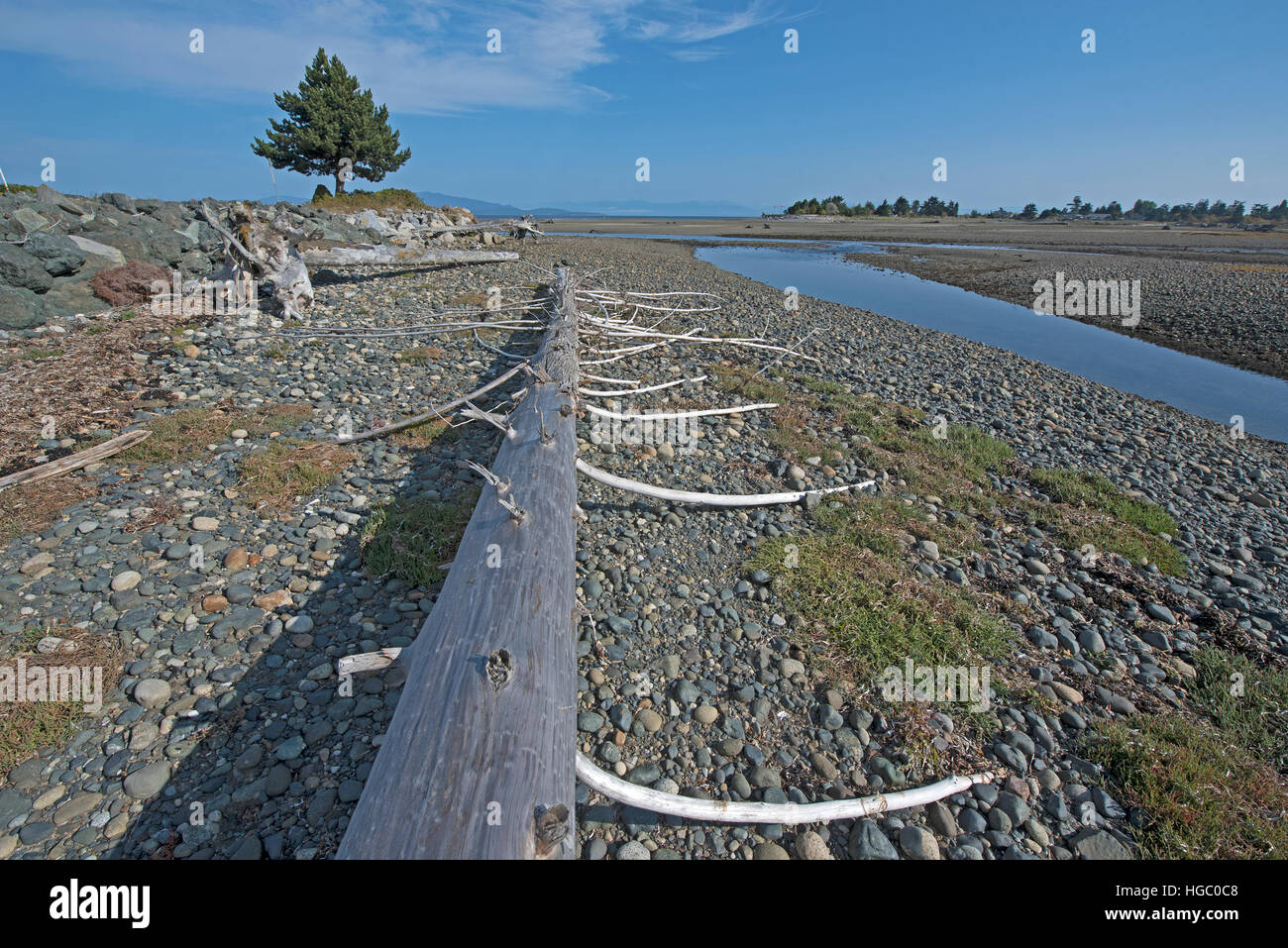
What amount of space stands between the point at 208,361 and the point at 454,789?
1022 centimetres

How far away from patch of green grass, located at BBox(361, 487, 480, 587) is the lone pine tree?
4913 cm

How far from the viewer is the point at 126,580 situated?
14.5 ft

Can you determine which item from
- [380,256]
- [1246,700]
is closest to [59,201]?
[380,256]

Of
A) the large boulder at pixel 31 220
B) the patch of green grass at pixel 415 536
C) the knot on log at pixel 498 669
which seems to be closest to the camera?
the knot on log at pixel 498 669

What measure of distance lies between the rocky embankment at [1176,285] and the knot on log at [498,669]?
73.4 feet

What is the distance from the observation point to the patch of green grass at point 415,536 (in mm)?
4852

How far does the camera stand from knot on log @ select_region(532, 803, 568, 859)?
2.34m

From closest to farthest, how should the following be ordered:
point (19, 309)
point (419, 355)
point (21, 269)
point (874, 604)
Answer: point (874, 604) < point (419, 355) < point (19, 309) < point (21, 269)

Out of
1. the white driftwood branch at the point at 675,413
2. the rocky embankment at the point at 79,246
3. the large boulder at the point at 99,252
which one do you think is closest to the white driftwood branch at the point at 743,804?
the white driftwood branch at the point at 675,413

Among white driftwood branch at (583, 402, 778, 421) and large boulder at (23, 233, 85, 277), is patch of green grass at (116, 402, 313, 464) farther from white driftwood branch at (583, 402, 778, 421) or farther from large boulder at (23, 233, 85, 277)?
large boulder at (23, 233, 85, 277)

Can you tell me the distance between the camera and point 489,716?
9.17 feet

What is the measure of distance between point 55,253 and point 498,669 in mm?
16780

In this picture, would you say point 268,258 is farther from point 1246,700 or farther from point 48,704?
point 1246,700

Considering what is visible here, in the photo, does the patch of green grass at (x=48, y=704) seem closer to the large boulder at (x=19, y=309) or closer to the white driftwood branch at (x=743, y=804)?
the white driftwood branch at (x=743, y=804)
